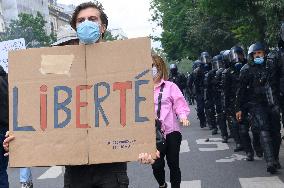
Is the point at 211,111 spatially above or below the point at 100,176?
above

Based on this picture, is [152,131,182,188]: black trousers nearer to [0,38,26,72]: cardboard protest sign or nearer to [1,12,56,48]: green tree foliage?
[0,38,26,72]: cardboard protest sign

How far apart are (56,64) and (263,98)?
538cm

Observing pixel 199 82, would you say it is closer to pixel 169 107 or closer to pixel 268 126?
pixel 268 126

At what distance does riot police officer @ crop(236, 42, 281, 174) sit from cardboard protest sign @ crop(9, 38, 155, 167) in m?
4.97

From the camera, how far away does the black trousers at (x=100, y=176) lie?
367 centimetres

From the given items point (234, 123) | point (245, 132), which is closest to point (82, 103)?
point (245, 132)

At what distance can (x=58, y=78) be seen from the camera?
3625 mm

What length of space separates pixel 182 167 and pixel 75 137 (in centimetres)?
639

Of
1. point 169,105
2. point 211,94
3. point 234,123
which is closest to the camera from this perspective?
point 169,105

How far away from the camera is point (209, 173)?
9.00 meters

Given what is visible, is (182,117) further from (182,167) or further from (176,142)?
(182,167)

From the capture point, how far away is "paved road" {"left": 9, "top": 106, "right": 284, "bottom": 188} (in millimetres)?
8039

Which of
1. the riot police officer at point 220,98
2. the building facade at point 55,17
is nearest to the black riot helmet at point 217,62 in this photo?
the riot police officer at point 220,98

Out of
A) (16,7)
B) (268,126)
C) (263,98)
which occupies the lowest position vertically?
(268,126)
